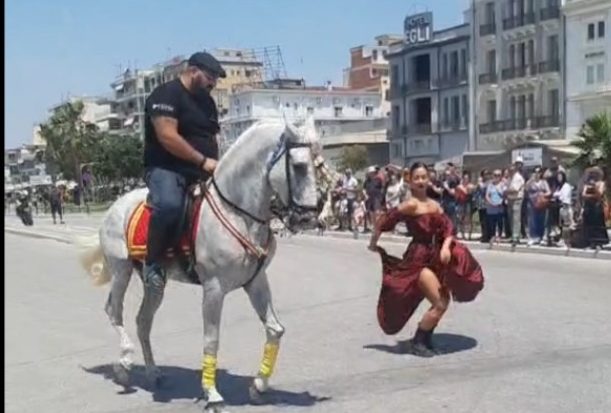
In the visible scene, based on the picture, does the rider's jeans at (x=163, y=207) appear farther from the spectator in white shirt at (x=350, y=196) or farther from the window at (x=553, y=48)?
the window at (x=553, y=48)

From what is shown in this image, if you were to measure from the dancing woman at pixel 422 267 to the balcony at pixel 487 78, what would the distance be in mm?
72062

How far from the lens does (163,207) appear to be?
728 centimetres

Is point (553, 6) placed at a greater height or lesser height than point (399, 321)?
greater

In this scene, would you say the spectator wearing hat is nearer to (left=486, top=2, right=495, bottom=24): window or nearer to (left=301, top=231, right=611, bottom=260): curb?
(left=301, top=231, right=611, bottom=260): curb

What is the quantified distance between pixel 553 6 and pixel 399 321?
68.4 m

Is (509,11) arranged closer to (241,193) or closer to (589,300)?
(589,300)

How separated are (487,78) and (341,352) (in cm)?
7329

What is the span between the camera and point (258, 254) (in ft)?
23.7

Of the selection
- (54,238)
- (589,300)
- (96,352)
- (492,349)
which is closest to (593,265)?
(589,300)

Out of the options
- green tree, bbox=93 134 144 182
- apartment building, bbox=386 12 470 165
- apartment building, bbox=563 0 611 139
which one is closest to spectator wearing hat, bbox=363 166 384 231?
apartment building, bbox=563 0 611 139

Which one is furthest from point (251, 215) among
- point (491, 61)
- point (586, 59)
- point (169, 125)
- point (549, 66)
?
point (491, 61)

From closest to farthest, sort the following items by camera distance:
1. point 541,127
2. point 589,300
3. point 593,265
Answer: point 589,300
point 593,265
point 541,127

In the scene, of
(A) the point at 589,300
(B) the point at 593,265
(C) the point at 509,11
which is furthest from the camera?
(C) the point at 509,11

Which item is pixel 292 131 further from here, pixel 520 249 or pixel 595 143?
pixel 595 143
